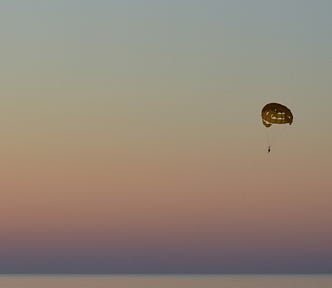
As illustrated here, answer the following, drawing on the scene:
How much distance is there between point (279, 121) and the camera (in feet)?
199
